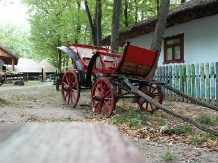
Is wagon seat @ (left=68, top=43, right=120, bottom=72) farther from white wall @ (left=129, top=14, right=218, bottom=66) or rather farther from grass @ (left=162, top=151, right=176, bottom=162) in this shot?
white wall @ (left=129, top=14, right=218, bottom=66)

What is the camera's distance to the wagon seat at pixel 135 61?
5.44m

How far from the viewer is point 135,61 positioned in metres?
5.68

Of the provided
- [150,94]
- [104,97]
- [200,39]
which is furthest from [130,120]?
[200,39]

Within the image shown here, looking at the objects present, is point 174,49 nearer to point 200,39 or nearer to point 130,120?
point 200,39

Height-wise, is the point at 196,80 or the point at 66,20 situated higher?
the point at 66,20

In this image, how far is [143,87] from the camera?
6816 millimetres

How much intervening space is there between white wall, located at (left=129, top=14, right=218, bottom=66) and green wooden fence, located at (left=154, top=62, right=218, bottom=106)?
147 cm

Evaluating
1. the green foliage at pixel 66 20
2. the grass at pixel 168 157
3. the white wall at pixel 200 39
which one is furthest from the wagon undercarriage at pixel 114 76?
the green foliage at pixel 66 20

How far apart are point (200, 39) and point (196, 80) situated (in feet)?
8.31

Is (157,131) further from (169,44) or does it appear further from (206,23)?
(169,44)

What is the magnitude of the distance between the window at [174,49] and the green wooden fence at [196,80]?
164cm

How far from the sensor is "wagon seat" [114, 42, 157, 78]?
17.9 ft

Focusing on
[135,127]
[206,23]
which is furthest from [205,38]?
[135,127]

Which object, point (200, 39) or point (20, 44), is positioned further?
point (20, 44)
